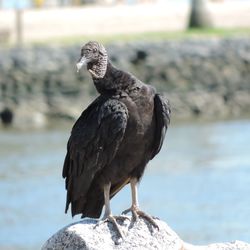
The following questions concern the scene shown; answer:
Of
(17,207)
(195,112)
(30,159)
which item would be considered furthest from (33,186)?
(195,112)

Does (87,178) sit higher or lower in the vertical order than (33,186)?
higher

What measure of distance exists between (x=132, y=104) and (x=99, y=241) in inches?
37.2

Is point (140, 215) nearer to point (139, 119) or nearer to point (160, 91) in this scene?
point (139, 119)

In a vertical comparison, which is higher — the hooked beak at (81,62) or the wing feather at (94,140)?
the hooked beak at (81,62)

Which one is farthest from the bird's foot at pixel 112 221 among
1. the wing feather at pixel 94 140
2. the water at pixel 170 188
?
the water at pixel 170 188

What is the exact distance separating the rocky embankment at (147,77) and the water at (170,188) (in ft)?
12.0

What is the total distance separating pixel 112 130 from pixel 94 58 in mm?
497

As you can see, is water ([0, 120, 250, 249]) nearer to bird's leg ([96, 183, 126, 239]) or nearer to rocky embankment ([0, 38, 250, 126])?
rocky embankment ([0, 38, 250, 126])

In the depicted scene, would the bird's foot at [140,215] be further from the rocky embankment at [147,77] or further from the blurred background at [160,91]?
the rocky embankment at [147,77]

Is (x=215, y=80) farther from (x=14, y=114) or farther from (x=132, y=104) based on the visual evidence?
(x=132, y=104)

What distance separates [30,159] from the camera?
2041cm

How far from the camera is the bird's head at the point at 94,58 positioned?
8.27 metres

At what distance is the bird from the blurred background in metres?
4.07

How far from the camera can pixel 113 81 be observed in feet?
27.6
